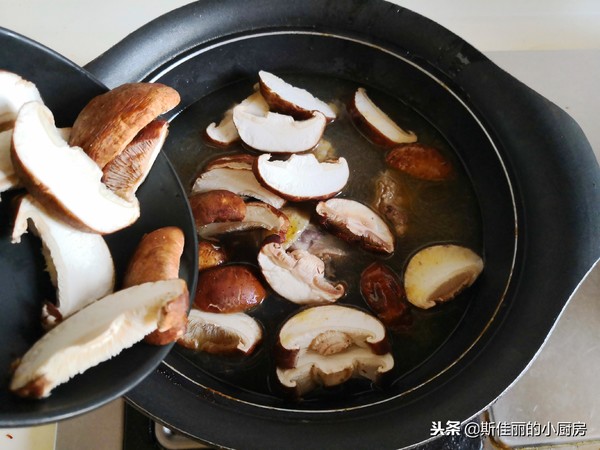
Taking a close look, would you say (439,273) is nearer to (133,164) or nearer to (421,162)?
(421,162)

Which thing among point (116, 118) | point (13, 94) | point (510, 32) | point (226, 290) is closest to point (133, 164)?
point (116, 118)

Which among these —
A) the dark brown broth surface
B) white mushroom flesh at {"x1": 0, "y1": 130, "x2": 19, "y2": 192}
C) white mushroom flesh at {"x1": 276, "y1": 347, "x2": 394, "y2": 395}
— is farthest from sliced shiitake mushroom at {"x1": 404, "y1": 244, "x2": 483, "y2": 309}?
white mushroom flesh at {"x1": 0, "y1": 130, "x2": 19, "y2": 192}

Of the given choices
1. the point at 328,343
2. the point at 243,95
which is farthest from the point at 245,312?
the point at 243,95

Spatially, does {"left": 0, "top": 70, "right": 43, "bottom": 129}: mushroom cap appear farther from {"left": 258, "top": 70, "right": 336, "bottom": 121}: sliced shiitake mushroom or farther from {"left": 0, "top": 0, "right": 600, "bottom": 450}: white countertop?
{"left": 0, "top": 0, "right": 600, "bottom": 450}: white countertop

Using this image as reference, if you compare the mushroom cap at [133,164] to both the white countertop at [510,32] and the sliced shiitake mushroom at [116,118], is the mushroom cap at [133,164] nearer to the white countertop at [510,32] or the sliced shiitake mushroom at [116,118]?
the sliced shiitake mushroom at [116,118]

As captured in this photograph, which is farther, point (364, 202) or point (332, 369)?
point (364, 202)

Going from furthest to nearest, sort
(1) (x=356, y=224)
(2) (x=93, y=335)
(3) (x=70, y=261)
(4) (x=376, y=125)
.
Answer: (4) (x=376, y=125)
(1) (x=356, y=224)
(3) (x=70, y=261)
(2) (x=93, y=335)

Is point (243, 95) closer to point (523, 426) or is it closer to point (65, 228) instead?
point (65, 228)

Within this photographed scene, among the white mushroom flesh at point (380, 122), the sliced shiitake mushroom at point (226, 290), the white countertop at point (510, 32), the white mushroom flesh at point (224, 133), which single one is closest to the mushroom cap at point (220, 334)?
the sliced shiitake mushroom at point (226, 290)
